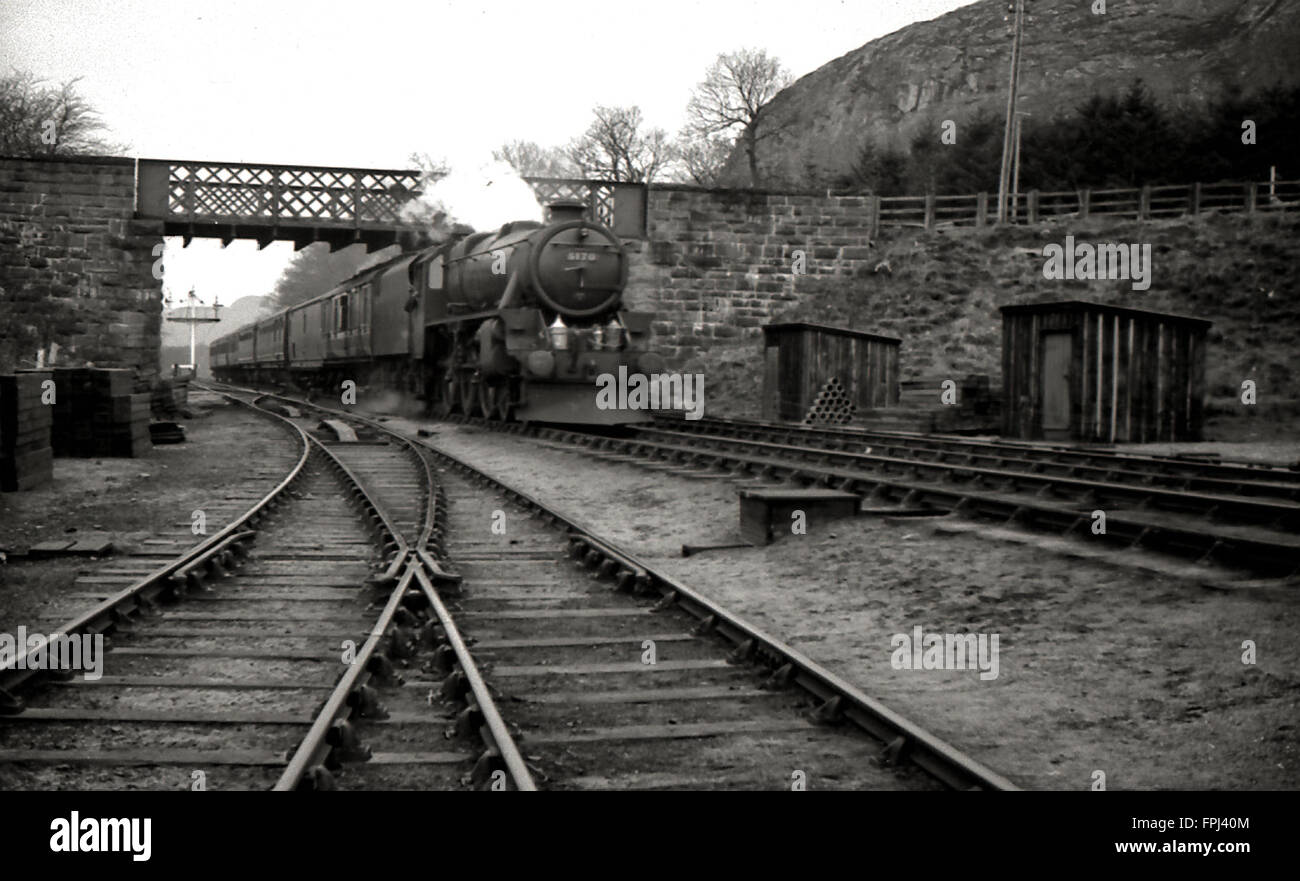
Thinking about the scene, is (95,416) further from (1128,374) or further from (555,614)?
(1128,374)

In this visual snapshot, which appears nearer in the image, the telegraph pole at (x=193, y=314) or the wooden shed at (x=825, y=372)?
the wooden shed at (x=825, y=372)

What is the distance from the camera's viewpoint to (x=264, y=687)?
4.57 meters

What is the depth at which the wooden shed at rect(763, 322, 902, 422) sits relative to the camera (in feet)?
65.2

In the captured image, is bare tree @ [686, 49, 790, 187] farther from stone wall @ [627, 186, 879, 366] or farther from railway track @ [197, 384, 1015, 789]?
railway track @ [197, 384, 1015, 789]

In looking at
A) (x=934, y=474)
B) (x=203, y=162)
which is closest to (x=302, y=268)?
(x=203, y=162)

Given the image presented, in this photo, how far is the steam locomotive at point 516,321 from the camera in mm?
16906

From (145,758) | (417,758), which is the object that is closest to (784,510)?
(417,758)

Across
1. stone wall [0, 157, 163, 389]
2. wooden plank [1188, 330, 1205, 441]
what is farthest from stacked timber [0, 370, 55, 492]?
wooden plank [1188, 330, 1205, 441]

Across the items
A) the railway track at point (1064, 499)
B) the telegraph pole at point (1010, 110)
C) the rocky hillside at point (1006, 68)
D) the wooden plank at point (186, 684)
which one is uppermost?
the rocky hillside at point (1006, 68)

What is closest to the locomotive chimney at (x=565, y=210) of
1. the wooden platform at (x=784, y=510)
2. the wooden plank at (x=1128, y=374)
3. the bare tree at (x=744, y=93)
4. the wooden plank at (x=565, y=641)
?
the wooden plank at (x=1128, y=374)

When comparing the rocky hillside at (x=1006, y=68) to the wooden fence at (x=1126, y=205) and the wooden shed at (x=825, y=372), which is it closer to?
the wooden fence at (x=1126, y=205)

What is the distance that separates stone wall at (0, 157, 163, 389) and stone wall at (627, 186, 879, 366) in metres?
10.7

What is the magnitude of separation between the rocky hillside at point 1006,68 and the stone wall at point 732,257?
34.5 ft

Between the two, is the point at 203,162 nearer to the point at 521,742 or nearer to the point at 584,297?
the point at 584,297
